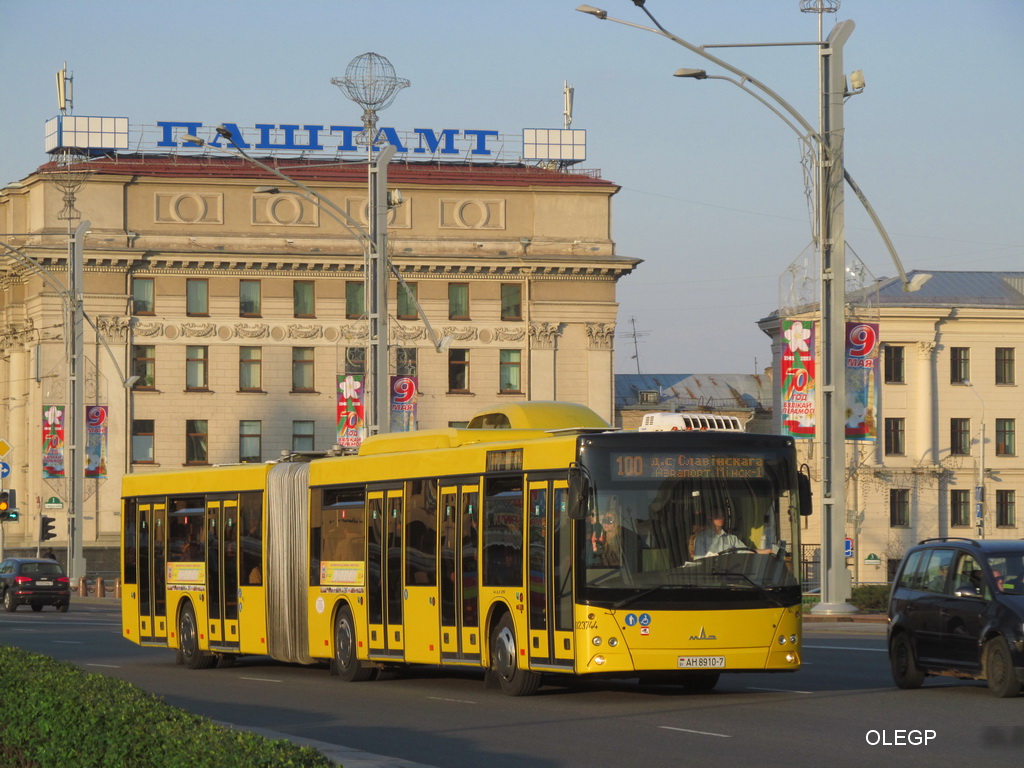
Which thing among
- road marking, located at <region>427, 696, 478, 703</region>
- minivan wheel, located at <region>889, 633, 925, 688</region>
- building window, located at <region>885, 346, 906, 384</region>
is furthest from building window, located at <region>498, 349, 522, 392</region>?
minivan wheel, located at <region>889, 633, 925, 688</region>

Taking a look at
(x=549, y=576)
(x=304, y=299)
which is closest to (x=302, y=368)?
(x=304, y=299)

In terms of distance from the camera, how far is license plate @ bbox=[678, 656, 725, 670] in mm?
17172

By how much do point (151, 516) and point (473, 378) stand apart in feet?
178

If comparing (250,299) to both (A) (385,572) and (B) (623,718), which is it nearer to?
(A) (385,572)

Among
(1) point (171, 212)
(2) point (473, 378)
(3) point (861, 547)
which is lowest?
(3) point (861, 547)

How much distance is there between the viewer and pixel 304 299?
79688 millimetres

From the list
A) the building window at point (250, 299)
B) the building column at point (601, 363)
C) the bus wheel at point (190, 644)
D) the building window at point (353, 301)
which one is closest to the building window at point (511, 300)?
the building column at point (601, 363)

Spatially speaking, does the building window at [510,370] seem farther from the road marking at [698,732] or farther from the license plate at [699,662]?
the road marking at [698,732]

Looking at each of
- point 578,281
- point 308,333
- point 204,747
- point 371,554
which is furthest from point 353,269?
point 204,747

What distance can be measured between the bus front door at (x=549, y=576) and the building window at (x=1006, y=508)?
67.1m

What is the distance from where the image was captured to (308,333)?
261 ft

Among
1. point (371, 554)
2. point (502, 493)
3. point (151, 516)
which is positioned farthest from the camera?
point (151, 516)

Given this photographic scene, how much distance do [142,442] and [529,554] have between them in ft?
202

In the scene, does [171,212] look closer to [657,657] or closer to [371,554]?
[371,554]
